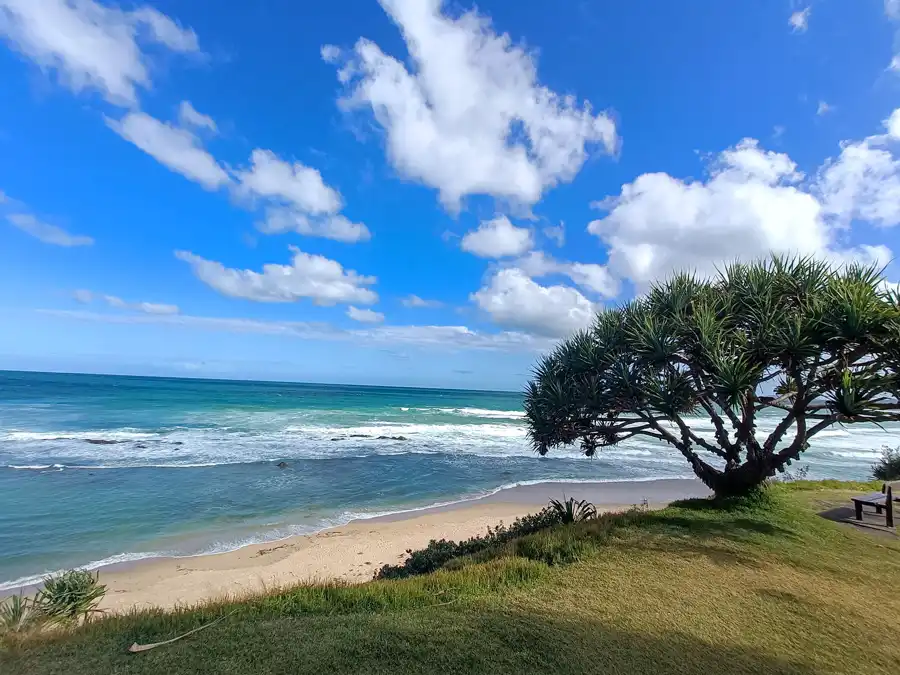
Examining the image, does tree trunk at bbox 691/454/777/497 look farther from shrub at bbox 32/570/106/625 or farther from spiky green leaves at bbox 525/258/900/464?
shrub at bbox 32/570/106/625

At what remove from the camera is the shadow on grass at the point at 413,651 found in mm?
3547

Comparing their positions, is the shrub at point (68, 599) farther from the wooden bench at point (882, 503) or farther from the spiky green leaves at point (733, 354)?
the wooden bench at point (882, 503)

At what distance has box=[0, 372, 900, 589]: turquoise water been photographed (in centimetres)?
1169

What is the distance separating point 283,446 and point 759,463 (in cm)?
2320

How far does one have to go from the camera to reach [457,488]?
18.2 m

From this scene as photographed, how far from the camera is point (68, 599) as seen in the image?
5.34 metres

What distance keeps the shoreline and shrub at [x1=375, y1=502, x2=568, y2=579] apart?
1.17m

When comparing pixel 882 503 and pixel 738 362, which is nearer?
pixel 738 362

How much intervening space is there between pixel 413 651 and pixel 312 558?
309 inches

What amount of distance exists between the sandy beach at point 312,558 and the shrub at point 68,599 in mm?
1655

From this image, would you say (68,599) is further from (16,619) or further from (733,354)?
(733,354)

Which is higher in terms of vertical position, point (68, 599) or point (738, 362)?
point (738, 362)

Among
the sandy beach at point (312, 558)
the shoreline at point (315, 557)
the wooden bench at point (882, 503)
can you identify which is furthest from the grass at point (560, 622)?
the sandy beach at point (312, 558)

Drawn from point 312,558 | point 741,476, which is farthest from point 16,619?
point 741,476
